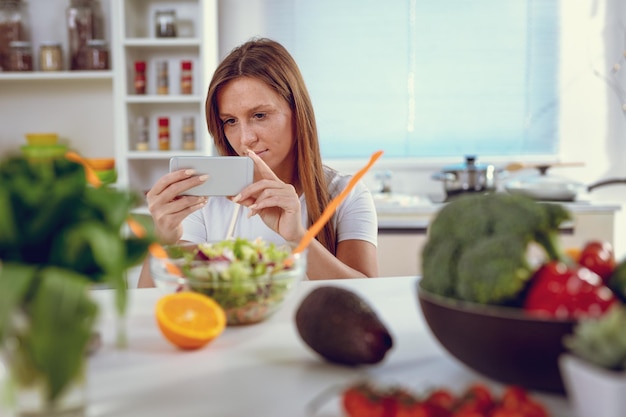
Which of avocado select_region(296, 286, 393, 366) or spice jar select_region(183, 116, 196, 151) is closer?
avocado select_region(296, 286, 393, 366)

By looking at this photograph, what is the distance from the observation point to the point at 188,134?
316 cm

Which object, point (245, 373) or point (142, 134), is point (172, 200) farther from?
point (142, 134)

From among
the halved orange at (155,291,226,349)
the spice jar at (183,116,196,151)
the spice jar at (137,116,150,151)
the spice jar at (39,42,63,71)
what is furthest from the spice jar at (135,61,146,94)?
the halved orange at (155,291,226,349)

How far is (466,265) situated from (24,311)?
0.40 metres

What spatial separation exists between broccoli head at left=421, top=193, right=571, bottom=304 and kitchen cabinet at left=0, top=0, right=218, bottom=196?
2.50 meters

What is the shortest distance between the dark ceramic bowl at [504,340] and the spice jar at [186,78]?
2.61 m

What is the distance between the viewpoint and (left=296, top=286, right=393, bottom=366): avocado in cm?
72

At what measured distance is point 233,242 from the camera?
1.06 m

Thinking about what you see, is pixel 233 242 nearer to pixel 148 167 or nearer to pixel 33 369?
pixel 33 369

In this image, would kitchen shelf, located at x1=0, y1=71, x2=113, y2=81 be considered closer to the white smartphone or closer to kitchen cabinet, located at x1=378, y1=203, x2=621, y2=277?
kitchen cabinet, located at x1=378, y1=203, x2=621, y2=277

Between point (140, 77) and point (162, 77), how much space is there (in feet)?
0.33

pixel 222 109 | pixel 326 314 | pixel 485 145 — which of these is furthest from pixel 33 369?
pixel 485 145

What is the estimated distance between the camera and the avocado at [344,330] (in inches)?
28.5

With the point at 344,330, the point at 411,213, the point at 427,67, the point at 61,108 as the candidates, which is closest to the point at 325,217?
the point at 344,330
